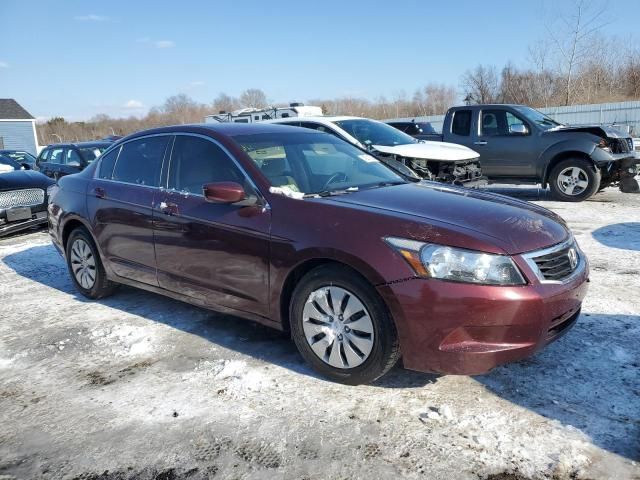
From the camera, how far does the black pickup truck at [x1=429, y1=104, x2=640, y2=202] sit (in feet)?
31.3

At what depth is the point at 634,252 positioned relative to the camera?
6168 millimetres

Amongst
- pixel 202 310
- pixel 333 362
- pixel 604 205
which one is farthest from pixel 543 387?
pixel 604 205

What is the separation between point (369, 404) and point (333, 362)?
0.36 meters

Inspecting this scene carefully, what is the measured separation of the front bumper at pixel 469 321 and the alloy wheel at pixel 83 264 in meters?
3.42

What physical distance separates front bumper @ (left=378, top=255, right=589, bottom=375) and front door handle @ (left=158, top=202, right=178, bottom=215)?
192 centimetres

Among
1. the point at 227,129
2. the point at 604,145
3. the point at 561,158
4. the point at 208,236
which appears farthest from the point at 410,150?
the point at 208,236

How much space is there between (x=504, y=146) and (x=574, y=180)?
144 cm

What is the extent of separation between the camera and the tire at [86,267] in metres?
5.23

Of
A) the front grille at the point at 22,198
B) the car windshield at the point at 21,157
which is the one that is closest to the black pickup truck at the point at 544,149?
the front grille at the point at 22,198

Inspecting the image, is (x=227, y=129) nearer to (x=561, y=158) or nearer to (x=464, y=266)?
(x=464, y=266)

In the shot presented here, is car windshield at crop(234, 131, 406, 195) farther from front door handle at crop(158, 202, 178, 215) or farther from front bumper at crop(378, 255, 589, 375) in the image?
front bumper at crop(378, 255, 589, 375)

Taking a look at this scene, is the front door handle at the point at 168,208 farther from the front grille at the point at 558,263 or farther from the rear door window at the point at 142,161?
the front grille at the point at 558,263

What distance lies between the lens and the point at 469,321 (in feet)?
9.51

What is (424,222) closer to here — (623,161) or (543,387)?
(543,387)
